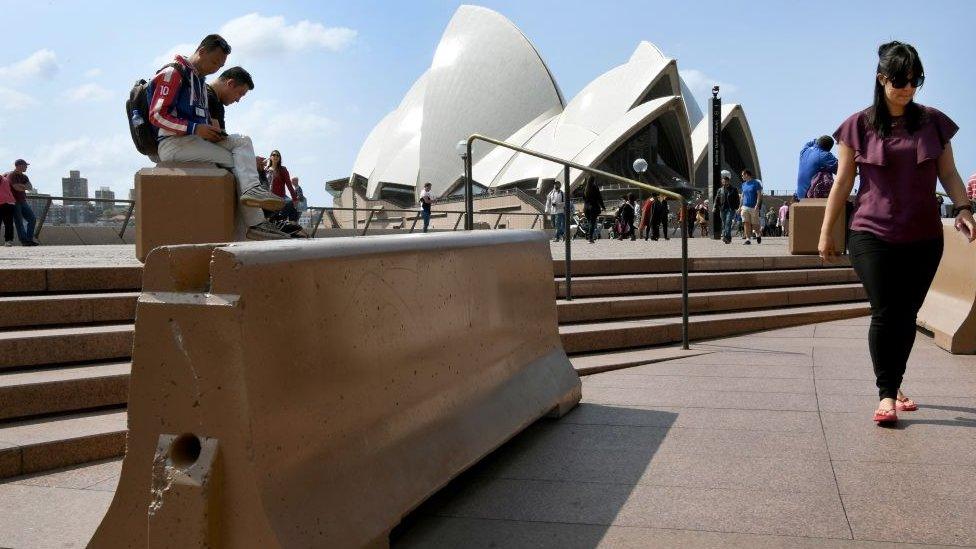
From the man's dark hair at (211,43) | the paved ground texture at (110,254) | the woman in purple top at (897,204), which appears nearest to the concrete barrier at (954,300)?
the woman in purple top at (897,204)

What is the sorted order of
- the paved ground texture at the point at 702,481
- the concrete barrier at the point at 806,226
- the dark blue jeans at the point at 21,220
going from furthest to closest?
1. the dark blue jeans at the point at 21,220
2. the concrete barrier at the point at 806,226
3. the paved ground texture at the point at 702,481

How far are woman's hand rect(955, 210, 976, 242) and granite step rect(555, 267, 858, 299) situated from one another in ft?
11.2

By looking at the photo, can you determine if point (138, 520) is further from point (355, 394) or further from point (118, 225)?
point (118, 225)

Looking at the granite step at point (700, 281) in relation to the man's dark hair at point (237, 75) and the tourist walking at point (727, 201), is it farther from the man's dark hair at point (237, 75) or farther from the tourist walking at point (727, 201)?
the tourist walking at point (727, 201)

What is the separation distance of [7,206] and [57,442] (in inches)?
506

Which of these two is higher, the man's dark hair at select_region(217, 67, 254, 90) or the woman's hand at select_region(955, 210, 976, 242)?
the man's dark hair at select_region(217, 67, 254, 90)

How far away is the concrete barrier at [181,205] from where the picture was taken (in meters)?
4.95

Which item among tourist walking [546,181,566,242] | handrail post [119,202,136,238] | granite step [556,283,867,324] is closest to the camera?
granite step [556,283,867,324]

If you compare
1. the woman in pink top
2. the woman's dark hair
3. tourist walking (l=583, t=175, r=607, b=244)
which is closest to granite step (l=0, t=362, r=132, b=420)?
the woman's dark hair

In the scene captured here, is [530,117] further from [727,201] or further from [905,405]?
[905,405]

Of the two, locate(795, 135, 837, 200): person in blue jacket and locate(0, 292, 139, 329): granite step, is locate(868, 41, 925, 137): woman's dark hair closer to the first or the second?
locate(0, 292, 139, 329): granite step

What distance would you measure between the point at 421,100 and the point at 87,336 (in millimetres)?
62209

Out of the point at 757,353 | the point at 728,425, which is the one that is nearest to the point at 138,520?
the point at 728,425

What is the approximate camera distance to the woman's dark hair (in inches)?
154
